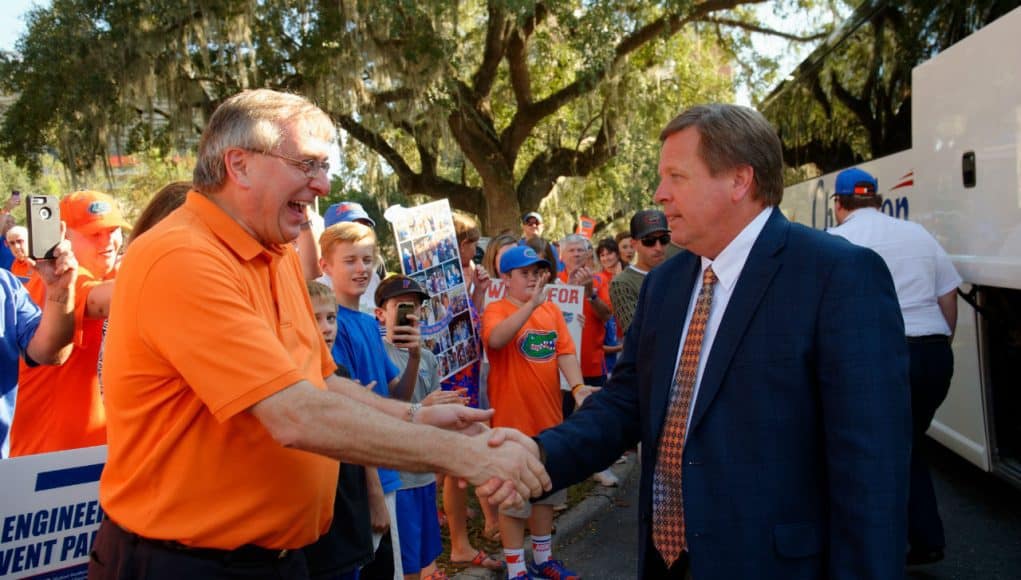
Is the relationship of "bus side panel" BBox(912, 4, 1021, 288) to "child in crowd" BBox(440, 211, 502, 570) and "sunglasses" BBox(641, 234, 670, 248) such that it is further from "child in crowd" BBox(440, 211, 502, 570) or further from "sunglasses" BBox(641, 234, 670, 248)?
"child in crowd" BBox(440, 211, 502, 570)

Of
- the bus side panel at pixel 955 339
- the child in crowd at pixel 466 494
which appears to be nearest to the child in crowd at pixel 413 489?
the child in crowd at pixel 466 494

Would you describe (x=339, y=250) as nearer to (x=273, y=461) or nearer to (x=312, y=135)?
(x=312, y=135)

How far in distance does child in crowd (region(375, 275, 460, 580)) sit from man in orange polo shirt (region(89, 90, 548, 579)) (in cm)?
192

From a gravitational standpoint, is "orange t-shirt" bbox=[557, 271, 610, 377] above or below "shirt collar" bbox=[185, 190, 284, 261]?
below

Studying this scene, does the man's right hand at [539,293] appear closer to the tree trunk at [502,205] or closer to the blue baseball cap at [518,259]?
the blue baseball cap at [518,259]

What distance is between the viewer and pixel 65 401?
3.68 meters

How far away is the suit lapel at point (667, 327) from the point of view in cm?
248

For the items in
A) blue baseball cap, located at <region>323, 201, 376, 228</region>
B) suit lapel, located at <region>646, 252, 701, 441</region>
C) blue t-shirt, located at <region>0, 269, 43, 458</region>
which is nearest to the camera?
suit lapel, located at <region>646, 252, 701, 441</region>

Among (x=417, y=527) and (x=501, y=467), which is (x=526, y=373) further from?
(x=501, y=467)

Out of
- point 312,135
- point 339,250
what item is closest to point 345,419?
point 312,135

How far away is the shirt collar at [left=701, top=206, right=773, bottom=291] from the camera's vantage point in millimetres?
2451

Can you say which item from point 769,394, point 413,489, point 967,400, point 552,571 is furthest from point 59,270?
point 967,400

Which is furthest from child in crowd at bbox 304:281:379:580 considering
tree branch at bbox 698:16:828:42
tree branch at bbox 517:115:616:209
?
tree branch at bbox 698:16:828:42

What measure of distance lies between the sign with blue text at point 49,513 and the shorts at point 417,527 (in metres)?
1.57
